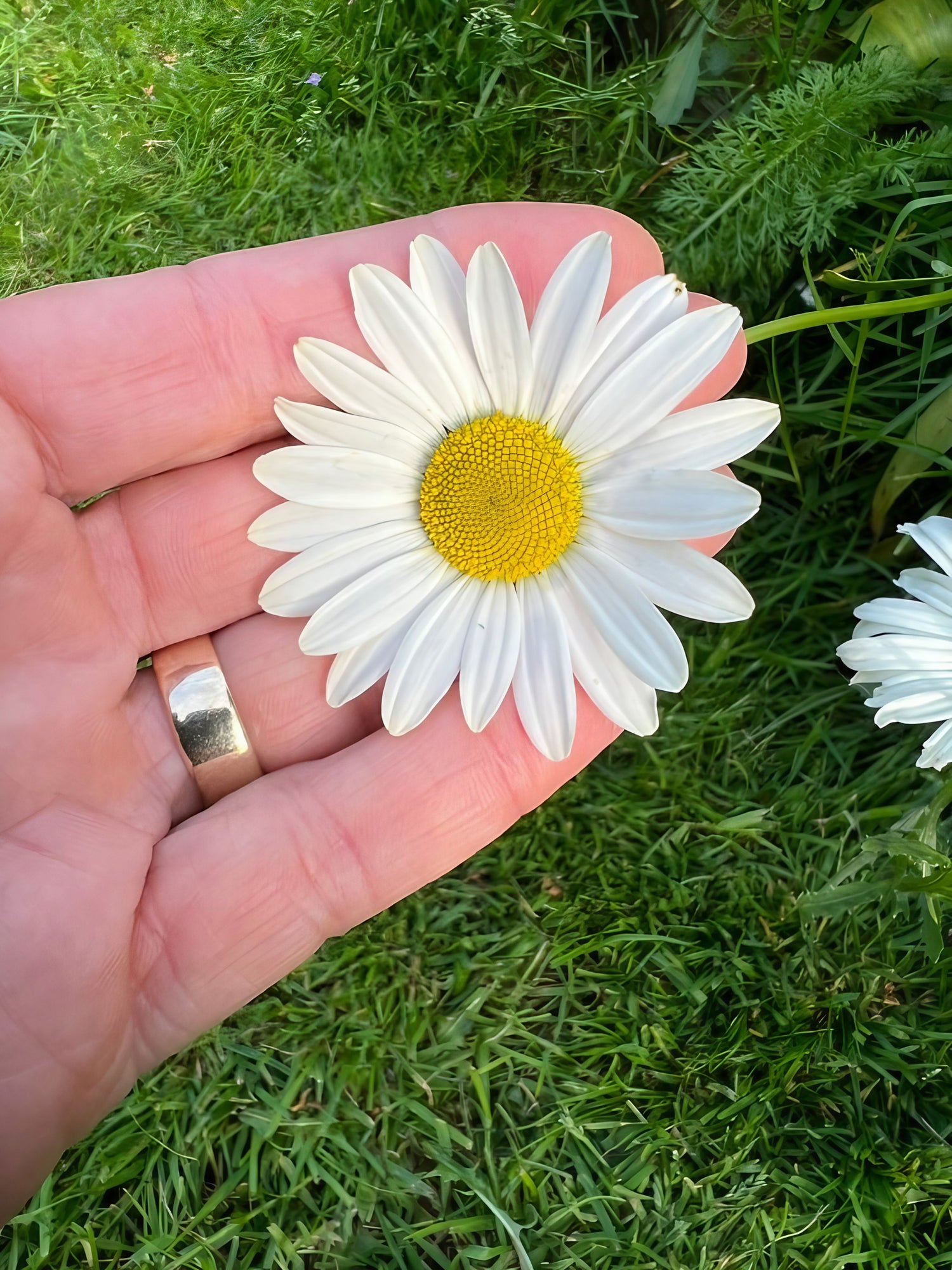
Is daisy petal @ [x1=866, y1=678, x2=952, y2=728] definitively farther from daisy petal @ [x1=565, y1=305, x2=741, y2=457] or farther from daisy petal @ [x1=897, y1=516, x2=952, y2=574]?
daisy petal @ [x1=565, y1=305, x2=741, y2=457]

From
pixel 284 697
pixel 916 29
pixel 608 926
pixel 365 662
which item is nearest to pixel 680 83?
pixel 916 29

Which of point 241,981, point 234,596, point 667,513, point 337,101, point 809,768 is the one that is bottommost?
point 809,768

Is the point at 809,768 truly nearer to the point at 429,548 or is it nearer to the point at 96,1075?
the point at 429,548

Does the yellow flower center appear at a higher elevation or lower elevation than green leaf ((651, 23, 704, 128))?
lower

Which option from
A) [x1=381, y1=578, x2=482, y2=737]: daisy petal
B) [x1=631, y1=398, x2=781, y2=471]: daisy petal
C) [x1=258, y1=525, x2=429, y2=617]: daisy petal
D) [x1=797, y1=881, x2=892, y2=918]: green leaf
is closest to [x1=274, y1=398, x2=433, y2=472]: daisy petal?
[x1=258, y1=525, x2=429, y2=617]: daisy petal

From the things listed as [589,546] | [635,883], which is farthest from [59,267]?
[635,883]

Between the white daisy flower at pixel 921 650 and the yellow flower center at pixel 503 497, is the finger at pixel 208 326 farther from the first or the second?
the white daisy flower at pixel 921 650

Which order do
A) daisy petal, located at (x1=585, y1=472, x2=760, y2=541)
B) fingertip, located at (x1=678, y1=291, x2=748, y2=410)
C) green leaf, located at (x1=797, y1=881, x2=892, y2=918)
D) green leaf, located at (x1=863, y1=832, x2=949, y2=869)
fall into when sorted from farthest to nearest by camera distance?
green leaf, located at (x1=797, y1=881, x2=892, y2=918) < fingertip, located at (x1=678, y1=291, x2=748, y2=410) < green leaf, located at (x1=863, y1=832, x2=949, y2=869) < daisy petal, located at (x1=585, y1=472, x2=760, y2=541)

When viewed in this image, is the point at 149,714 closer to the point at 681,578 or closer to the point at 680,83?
the point at 681,578
